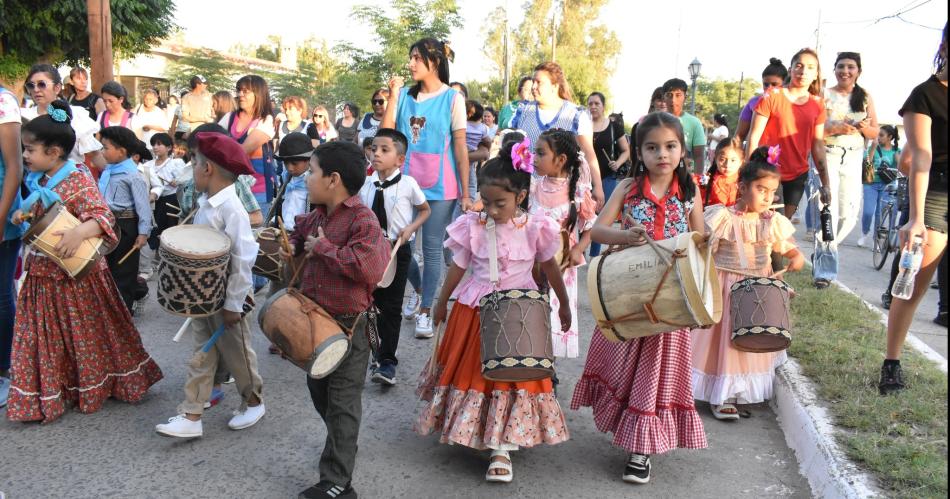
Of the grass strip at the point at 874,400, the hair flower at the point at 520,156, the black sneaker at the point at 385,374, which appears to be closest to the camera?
the grass strip at the point at 874,400

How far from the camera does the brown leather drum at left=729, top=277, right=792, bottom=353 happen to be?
159 inches

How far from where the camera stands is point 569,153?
5090mm

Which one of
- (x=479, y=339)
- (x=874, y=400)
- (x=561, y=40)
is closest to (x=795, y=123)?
(x=874, y=400)

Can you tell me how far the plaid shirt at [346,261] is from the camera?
3.19 meters

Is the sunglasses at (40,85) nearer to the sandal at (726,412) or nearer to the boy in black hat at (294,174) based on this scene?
the boy in black hat at (294,174)

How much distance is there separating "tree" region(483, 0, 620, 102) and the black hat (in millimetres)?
46304

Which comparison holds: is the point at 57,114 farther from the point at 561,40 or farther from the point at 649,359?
the point at 561,40

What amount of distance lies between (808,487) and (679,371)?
84 cm

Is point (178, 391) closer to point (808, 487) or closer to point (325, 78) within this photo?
point (808, 487)

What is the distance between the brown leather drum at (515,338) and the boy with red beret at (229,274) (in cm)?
140

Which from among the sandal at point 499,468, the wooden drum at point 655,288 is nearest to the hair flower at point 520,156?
the wooden drum at point 655,288

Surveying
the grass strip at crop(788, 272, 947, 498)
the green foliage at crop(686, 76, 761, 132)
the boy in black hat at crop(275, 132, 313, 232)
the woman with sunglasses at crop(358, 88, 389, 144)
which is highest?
the green foliage at crop(686, 76, 761, 132)

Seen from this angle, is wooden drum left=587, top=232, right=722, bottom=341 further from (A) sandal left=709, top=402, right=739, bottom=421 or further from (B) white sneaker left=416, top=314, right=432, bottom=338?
(B) white sneaker left=416, top=314, right=432, bottom=338

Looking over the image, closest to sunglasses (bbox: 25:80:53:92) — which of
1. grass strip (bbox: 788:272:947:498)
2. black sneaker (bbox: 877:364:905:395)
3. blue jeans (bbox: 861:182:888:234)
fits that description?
grass strip (bbox: 788:272:947:498)
